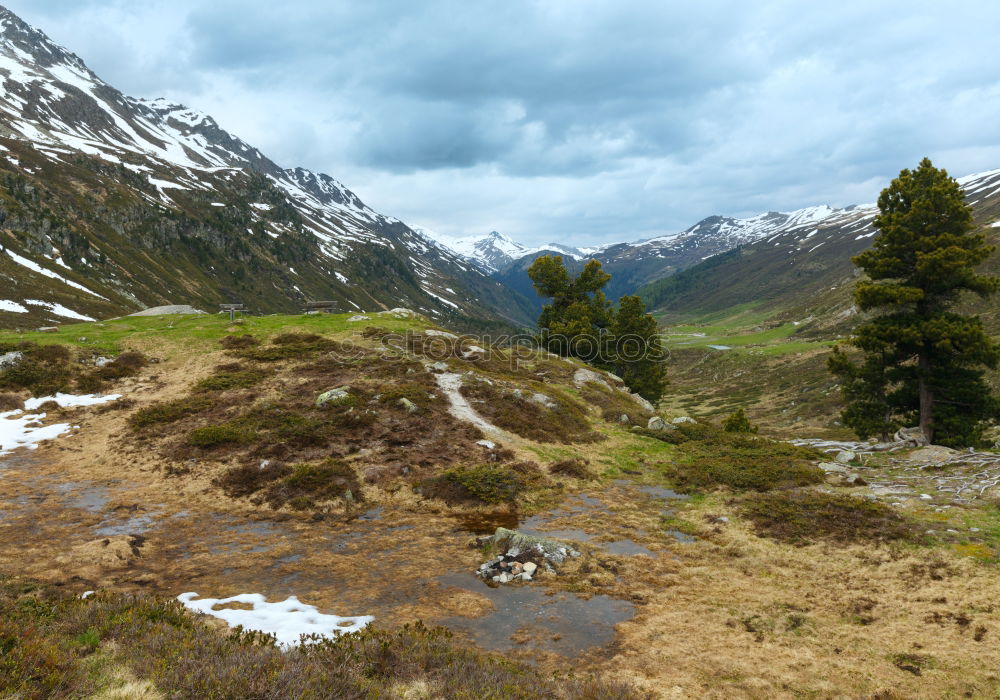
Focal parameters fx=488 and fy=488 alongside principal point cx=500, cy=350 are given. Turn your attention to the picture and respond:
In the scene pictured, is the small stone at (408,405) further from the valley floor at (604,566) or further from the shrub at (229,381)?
the shrub at (229,381)

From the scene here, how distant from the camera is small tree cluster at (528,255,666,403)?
58062 millimetres

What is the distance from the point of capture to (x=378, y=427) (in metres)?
24.4

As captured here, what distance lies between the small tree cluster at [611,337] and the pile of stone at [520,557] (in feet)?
145

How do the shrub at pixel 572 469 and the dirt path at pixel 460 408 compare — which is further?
the dirt path at pixel 460 408

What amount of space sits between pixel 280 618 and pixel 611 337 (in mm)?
52080

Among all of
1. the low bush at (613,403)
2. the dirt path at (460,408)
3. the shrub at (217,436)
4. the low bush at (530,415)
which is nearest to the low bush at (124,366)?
the shrub at (217,436)

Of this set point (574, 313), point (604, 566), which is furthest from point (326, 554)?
point (574, 313)

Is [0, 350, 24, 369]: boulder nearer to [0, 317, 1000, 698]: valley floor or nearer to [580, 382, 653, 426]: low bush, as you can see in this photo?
[0, 317, 1000, 698]: valley floor

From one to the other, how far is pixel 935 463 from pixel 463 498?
2135 centimetres

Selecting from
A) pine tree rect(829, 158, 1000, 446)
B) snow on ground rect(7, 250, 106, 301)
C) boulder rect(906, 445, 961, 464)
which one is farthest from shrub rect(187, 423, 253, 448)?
snow on ground rect(7, 250, 106, 301)

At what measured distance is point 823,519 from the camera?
16.8 meters

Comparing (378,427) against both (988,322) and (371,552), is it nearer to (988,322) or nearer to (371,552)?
(371,552)

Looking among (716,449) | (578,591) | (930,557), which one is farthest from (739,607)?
(716,449)

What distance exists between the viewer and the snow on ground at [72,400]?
26.1 meters
